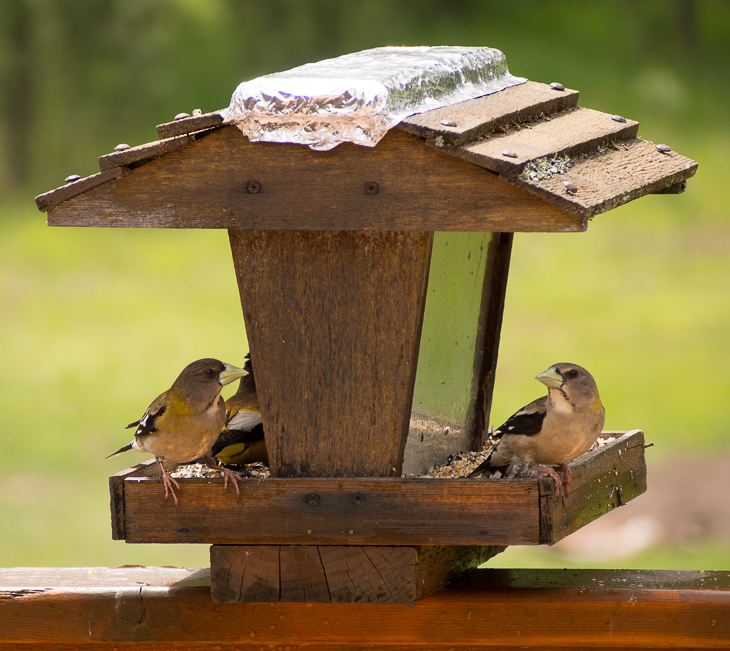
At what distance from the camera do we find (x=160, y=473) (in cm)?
356

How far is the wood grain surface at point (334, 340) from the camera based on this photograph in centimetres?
306

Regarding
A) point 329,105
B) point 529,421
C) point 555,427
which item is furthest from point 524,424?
point 329,105

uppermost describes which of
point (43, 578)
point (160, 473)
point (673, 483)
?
point (160, 473)

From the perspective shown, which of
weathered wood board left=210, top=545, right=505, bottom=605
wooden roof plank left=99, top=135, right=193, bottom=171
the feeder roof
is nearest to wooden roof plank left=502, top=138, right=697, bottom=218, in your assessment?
the feeder roof

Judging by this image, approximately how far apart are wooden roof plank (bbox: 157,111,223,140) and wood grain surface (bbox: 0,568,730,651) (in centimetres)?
133

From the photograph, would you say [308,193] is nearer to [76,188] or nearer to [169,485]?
[76,188]

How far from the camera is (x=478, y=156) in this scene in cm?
275

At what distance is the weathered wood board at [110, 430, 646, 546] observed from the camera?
300cm

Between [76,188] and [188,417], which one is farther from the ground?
[76,188]

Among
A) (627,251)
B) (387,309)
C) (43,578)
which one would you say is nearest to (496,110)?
(387,309)

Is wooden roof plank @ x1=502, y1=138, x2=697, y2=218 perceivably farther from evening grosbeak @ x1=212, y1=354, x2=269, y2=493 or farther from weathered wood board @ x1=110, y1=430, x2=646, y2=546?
evening grosbeak @ x1=212, y1=354, x2=269, y2=493

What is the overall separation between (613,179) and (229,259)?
382 inches

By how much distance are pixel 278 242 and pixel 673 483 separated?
720 centimetres

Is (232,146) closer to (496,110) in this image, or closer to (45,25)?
(496,110)
